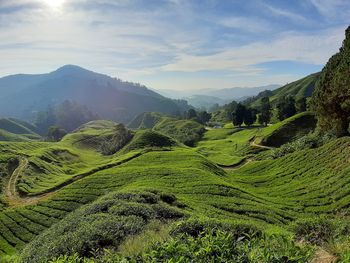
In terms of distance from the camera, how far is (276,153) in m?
61.2

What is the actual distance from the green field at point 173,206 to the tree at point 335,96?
478 cm

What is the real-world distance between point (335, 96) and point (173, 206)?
1201 inches

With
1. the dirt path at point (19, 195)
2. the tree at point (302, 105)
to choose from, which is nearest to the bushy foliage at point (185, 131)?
the tree at point (302, 105)

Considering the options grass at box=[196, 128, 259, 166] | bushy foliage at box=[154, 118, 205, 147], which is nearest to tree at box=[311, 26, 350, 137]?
grass at box=[196, 128, 259, 166]

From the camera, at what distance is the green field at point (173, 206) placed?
11.9 meters

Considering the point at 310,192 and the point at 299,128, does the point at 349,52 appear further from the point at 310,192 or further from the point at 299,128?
the point at 299,128

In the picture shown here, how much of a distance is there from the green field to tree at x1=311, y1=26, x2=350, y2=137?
15.7ft

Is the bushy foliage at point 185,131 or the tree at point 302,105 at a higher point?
the tree at point 302,105

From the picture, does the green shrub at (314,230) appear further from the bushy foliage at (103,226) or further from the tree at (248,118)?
the tree at (248,118)

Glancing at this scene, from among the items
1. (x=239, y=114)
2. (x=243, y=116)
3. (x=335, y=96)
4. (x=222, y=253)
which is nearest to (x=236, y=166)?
(x=335, y=96)

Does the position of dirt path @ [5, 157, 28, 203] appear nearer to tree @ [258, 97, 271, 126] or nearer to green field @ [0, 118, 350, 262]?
green field @ [0, 118, 350, 262]

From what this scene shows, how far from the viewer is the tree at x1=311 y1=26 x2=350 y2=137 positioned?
140 feet

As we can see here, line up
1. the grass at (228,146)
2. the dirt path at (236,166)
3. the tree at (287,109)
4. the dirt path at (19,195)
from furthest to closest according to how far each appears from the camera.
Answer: the tree at (287,109)
the grass at (228,146)
the dirt path at (236,166)
the dirt path at (19,195)

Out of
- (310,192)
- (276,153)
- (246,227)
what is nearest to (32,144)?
(276,153)
